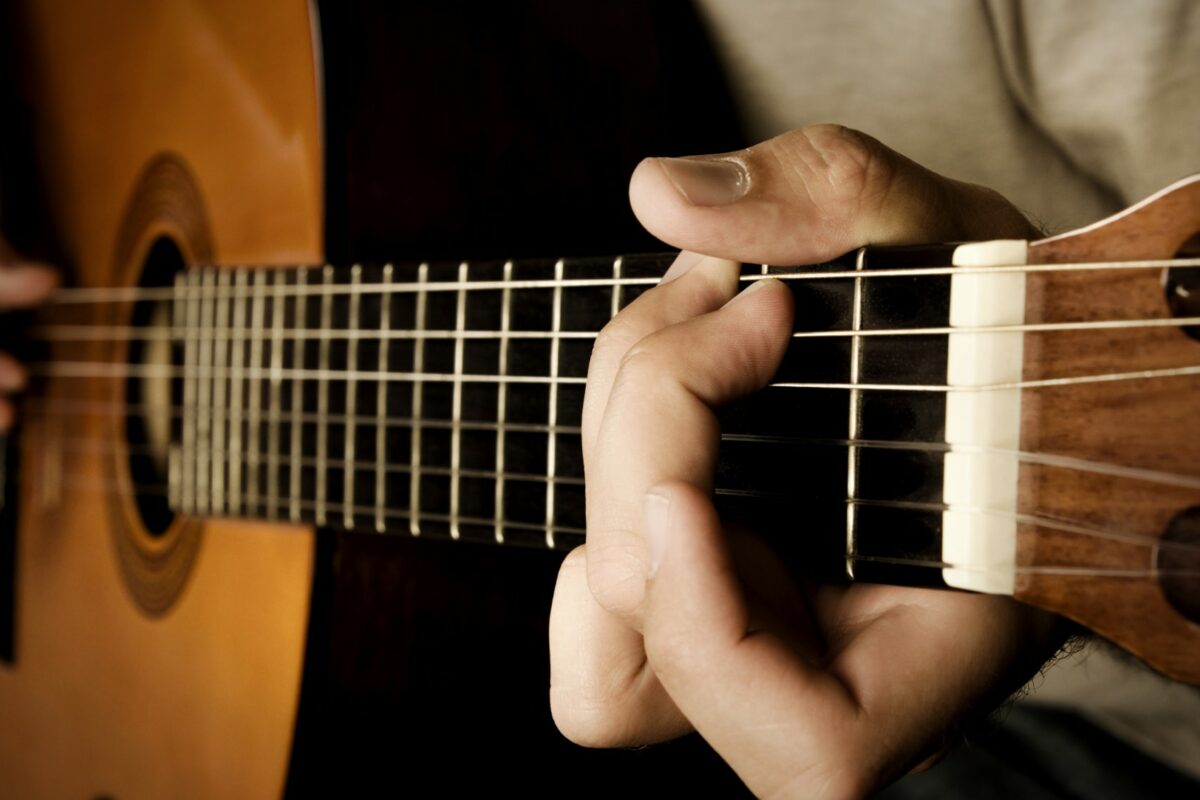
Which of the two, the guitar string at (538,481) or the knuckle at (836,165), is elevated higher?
the knuckle at (836,165)

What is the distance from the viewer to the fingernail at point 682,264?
53cm

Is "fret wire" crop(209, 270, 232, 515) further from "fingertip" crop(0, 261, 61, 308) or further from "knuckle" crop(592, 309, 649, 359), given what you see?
"knuckle" crop(592, 309, 649, 359)

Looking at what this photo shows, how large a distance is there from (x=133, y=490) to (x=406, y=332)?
1.56 feet

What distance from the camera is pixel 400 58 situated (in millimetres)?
815

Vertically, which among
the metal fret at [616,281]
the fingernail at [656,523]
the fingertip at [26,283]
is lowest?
the fingernail at [656,523]

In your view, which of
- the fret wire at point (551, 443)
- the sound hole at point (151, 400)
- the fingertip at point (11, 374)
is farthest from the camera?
the fingertip at point (11, 374)

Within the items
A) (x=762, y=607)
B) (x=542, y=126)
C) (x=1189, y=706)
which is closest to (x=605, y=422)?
(x=762, y=607)

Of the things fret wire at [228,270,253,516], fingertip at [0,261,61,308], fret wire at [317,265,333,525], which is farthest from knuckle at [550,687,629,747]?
fingertip at [0,261,61,308]

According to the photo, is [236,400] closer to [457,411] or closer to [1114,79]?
[457,411]

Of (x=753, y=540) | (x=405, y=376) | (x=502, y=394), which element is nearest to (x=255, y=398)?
(x=405, y=376)

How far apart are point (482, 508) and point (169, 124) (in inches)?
23.9

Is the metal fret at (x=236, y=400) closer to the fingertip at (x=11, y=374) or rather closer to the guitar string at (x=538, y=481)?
the guitar string at (x=538, y=481)

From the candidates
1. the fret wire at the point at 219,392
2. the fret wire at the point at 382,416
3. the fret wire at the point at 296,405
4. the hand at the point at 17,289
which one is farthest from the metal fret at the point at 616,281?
the hand at the point at 17,289

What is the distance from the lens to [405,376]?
2.39 ft
